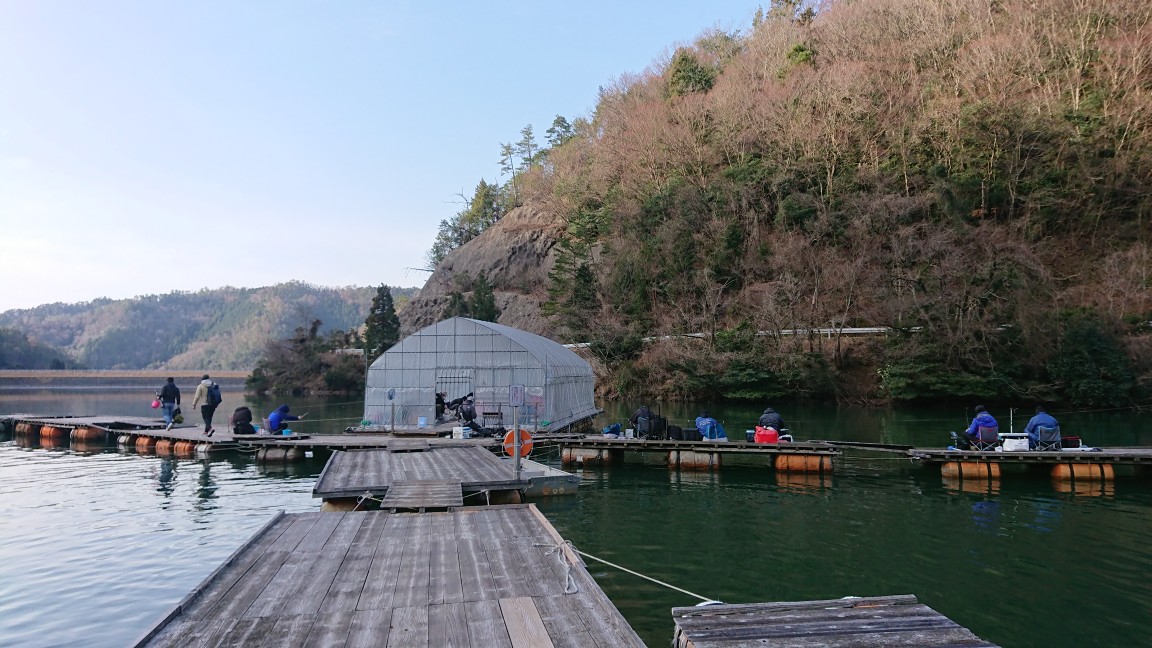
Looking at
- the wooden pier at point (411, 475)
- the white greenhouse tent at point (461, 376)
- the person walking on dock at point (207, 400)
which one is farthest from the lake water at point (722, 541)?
the white greenhouse tent at point (461, 376)

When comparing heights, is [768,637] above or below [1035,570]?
above

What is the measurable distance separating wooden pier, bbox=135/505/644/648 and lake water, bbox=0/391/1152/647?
189 cm

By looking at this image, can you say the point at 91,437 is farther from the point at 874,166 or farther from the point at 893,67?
the point at 893,67

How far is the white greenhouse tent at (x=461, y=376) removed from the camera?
86.1 ft

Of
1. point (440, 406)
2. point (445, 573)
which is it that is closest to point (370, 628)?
point (445, 573)

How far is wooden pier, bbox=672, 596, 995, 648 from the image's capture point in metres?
5.66

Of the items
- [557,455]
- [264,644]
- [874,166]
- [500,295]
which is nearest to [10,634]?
[264,644]

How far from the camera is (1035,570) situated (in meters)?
11.0

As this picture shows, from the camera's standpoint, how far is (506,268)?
78.6 metres

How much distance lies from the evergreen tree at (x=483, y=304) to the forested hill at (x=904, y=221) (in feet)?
25.3

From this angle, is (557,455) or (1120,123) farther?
(1120,123)

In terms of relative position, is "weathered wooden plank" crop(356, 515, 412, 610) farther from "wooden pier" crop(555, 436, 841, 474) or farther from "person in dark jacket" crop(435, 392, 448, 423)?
"person in dark jacket" crop(435, 392, 448, 423)

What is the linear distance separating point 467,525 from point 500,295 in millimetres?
64912

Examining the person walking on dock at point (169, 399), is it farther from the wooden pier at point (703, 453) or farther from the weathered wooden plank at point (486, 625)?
the weathered wooden plank at point (486, 625)
